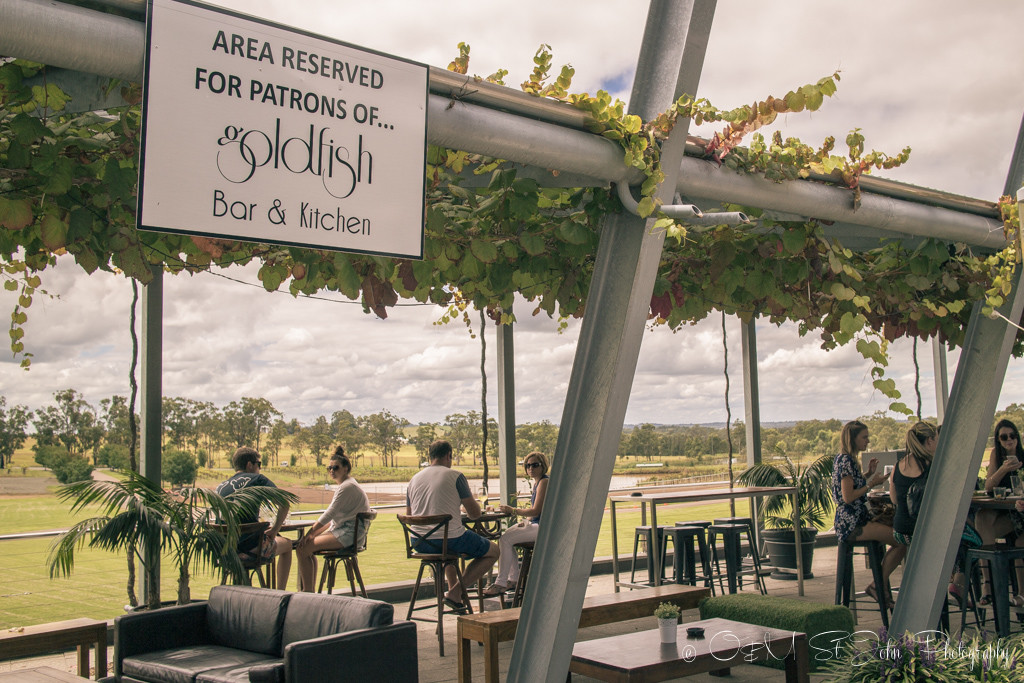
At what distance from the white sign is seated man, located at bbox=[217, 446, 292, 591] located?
3951 mm

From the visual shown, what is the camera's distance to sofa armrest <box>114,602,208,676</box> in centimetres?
450

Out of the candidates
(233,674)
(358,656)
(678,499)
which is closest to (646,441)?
(678,499)

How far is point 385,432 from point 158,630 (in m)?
2.58

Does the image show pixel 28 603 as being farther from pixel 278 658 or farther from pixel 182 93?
pixel 182 93

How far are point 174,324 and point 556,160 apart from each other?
13.3 feet

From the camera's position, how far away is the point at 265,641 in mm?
4570

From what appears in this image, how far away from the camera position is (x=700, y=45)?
304 cm

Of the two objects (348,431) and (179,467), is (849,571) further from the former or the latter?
(179,467)

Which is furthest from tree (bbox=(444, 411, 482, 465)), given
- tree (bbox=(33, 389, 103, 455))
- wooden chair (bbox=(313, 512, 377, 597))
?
tree (bbox=(33, 389, 103, 455))

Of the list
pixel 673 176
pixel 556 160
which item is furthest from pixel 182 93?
pixel 673 176

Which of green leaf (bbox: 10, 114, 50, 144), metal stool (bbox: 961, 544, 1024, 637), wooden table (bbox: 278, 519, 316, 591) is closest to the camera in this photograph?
green leaf (bbox: 10, 114, 50, 144)

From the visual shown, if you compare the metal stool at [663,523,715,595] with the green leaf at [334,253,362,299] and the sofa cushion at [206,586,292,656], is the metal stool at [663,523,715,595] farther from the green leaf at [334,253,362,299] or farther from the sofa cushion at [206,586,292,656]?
the green leaf at [334,253,362,299]

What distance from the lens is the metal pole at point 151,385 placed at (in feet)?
18.7

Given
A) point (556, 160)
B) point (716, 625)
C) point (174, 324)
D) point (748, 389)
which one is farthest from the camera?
point (748, 389)
